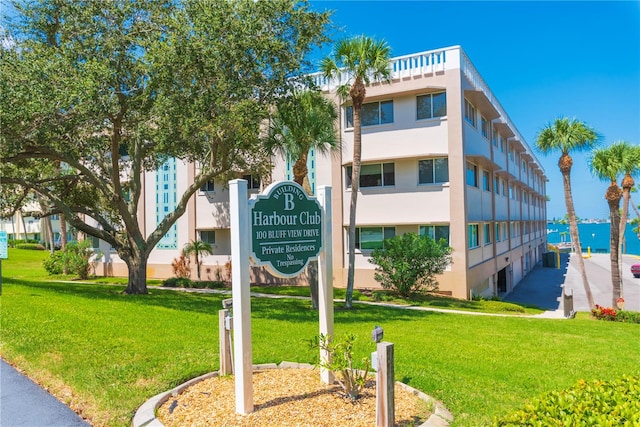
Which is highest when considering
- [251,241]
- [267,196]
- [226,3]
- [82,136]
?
[226,3]

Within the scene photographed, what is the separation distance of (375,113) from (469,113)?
5.19 metres

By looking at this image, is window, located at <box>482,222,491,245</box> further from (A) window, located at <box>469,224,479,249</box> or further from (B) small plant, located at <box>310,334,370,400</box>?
(B) small plant, located at <box>310,334,370,400</box>

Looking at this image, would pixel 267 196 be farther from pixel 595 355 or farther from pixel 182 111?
pixel 182 111

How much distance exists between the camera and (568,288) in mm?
35906

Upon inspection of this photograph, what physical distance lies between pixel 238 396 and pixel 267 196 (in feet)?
8.17

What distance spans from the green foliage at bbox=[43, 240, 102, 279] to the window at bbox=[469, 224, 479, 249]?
75.1 ft

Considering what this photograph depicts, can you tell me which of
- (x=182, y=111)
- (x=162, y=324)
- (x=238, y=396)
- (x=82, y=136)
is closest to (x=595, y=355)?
(x=238, y=396)

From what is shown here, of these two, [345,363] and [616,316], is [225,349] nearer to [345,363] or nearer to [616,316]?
[345,363]

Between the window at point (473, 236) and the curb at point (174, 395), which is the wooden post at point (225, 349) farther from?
the window at point (473, 236)

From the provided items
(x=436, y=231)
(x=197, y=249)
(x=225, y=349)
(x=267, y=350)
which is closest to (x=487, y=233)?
(x=436, y=231)

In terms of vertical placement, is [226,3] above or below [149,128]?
above

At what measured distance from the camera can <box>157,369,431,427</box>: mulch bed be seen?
547 centimetres

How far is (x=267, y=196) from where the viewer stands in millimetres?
6195

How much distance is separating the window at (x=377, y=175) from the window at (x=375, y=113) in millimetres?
2178
